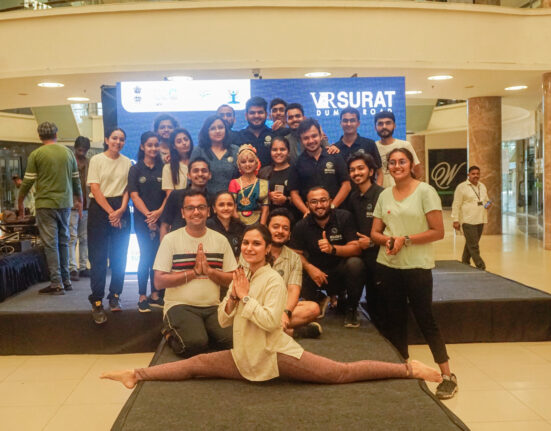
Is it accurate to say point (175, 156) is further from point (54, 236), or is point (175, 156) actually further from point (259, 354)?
point (259, 354)

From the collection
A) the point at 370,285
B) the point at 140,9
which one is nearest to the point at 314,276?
the point at 370,285

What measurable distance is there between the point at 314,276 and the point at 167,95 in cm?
378

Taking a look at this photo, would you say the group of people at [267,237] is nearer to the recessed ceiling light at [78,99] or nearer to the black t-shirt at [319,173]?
the black t-shirt at [319,173]

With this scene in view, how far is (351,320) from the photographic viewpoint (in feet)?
15.0

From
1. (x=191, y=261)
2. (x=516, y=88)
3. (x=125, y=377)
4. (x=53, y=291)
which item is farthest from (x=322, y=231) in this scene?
(x=516, y=88)

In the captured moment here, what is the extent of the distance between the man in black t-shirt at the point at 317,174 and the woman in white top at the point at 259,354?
5.05ft

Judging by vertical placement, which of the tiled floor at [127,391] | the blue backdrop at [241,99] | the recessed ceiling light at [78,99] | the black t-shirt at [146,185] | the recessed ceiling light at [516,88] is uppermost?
the recessed ceiling light at [78,99]

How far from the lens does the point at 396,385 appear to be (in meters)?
3.28

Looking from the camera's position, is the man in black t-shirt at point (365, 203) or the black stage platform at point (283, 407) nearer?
the black stage platform at point (283, 407)

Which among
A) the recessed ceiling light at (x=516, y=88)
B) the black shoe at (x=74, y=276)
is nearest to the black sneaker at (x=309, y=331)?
the black shoe at (x=74, y=276)

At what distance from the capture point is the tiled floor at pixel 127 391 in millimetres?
3512

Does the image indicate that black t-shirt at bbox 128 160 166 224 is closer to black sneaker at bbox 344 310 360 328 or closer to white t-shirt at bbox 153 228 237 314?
white t-shirt at bbox 153 228 237 314

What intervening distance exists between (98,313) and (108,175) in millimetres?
1161

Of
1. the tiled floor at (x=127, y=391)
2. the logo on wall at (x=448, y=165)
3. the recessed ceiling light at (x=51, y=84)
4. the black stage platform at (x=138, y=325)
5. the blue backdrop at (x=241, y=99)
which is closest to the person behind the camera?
the tiled floor at (x=127, y=391)
